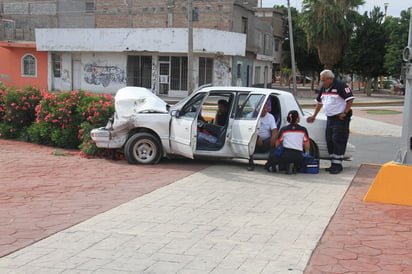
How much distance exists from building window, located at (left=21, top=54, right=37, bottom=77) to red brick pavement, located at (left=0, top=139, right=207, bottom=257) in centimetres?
3072

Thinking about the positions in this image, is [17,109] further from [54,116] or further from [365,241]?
[365,241]

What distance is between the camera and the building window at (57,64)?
38875mm

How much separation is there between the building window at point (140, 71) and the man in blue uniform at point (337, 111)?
27967 mm

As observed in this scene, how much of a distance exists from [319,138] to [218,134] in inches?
75.7

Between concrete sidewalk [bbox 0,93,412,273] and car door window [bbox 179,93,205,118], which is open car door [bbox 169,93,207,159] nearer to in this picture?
car door window [bbox 179,93,205,118]

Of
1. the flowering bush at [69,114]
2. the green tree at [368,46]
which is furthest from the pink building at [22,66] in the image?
the flowering bush at [69,114]

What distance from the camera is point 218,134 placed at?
9289mm

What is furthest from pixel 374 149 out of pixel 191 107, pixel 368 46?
pixel 368 46

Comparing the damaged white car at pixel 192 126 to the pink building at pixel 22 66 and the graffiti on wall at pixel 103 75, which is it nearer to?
the graffiti on wall at pixel 103 75

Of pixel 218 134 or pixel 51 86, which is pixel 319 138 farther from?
pixel 51 86

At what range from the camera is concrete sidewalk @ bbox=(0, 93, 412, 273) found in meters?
4.62

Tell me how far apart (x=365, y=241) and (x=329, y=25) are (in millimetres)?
38905

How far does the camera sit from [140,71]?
3638 cm

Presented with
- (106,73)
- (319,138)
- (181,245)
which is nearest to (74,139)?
(319,138)
